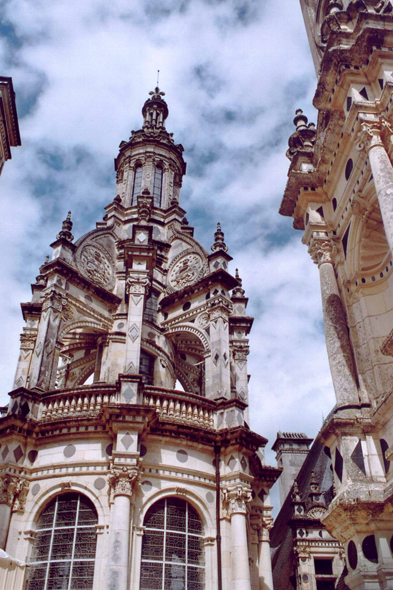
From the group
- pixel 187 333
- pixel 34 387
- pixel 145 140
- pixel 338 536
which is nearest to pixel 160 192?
pixel 145 140

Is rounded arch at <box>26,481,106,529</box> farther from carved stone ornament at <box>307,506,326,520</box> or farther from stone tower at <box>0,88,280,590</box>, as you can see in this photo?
carved stone ornament at <box>307,506,326,520</box>

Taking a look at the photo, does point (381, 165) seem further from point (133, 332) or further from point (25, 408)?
point (25, 408)

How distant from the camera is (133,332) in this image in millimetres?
18453

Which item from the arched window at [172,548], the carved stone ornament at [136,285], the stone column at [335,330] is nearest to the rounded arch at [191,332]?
the carved stone ornament at [136,285]

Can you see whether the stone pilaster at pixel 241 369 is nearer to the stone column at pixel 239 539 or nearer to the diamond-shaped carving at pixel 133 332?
the stone column at pixel 239 539

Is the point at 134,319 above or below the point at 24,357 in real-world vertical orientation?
below

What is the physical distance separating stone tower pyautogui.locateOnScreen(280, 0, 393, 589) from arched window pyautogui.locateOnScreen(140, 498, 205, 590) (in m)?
6.07

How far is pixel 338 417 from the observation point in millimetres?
10969

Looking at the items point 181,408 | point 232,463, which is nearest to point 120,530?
point 232,463

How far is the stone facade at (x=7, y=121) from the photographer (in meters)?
14.2

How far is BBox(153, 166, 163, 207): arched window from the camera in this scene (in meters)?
30.8

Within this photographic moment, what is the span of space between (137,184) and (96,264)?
321 inches

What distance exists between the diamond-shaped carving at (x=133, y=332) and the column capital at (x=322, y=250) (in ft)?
23.5

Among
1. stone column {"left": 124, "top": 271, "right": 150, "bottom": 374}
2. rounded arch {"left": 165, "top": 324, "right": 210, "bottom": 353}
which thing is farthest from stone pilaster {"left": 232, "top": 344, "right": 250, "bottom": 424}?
stone column {"left": 124, "top": 271, "right": 150, "bottom": 374}
